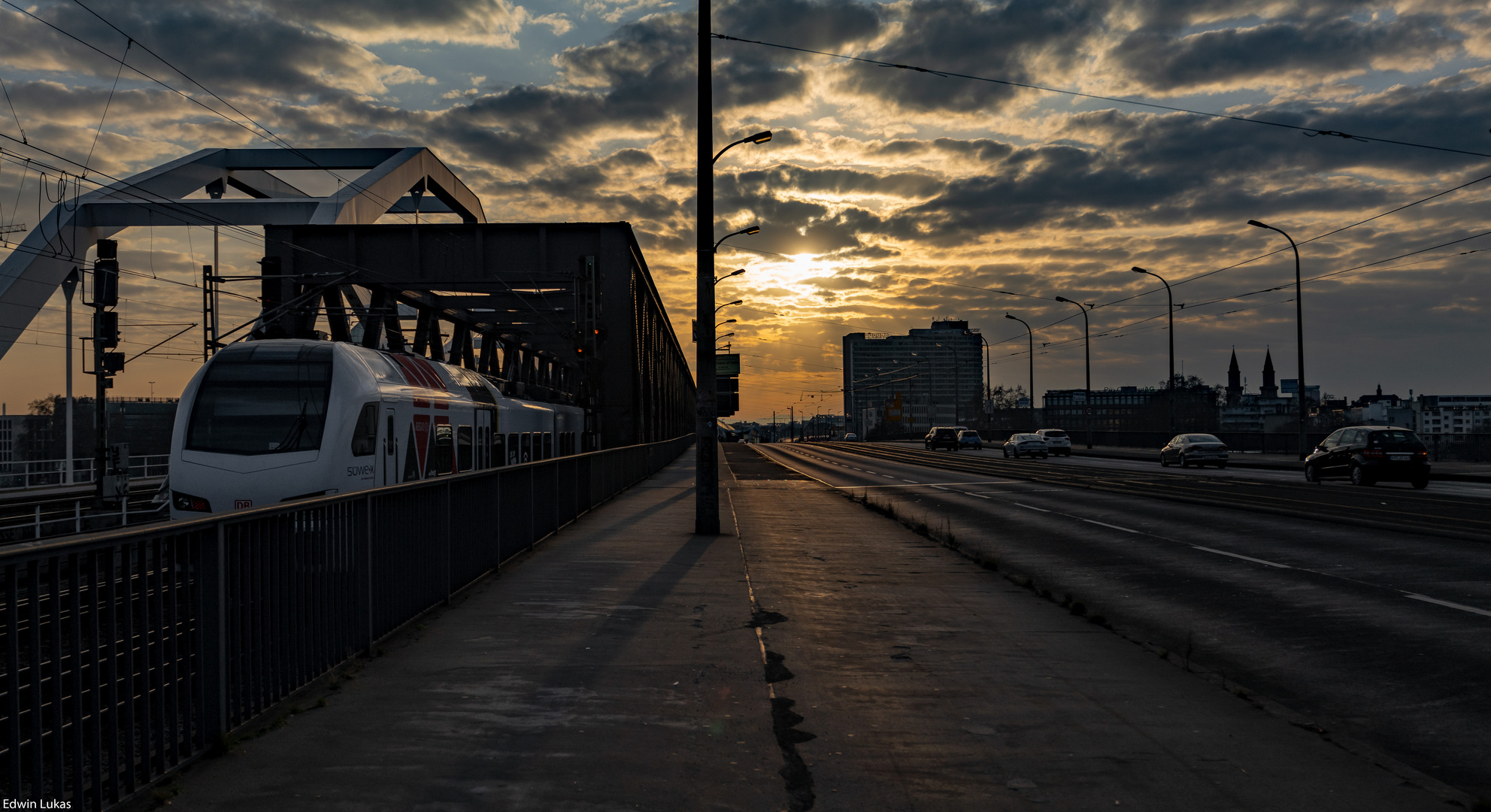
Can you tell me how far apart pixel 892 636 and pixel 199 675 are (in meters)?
5.04

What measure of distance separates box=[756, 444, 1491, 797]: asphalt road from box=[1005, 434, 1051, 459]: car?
32.3 meters

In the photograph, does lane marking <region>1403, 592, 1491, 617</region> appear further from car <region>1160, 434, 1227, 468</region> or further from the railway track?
car <region>1160, 434, 1227, 468</region>

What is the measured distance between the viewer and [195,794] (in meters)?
4.45

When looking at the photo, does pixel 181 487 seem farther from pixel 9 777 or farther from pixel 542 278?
pixel 542 278

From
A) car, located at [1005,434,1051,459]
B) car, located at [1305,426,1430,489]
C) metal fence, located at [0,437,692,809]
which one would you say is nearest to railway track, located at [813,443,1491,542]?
car, located at [1305,426,1430,489]

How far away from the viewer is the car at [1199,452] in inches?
1624

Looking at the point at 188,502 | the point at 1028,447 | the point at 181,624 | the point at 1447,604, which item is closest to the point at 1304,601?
the point at 1447,604

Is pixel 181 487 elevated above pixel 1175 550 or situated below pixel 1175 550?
above

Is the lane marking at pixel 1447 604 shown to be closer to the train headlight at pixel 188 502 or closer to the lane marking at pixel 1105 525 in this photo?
the lane marking at pixel 1105 525

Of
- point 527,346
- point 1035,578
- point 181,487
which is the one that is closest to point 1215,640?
point 1035,578

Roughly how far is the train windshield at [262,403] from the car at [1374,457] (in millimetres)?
26803

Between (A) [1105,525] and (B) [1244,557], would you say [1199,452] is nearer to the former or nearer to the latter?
(A) [1105,525]

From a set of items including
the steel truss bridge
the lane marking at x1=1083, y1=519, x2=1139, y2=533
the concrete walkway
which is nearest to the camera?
the concrete walkway

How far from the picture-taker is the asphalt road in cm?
604
